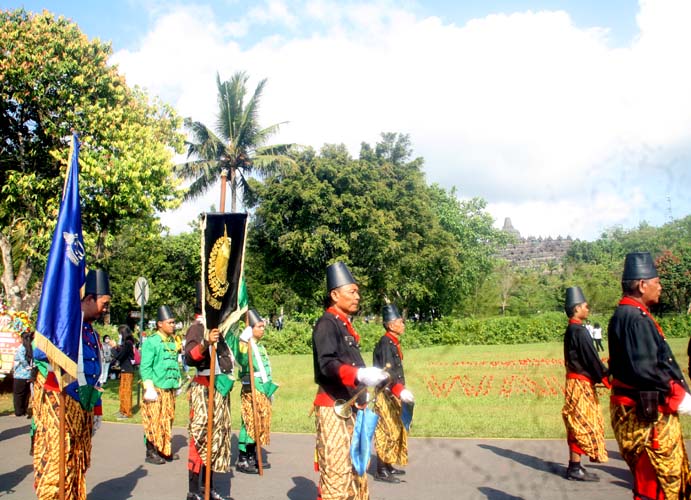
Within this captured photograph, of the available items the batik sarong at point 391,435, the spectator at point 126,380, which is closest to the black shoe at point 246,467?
the batik sarong at point 391,435

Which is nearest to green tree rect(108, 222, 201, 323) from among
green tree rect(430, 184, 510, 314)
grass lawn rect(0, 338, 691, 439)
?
green tree rect(430, 184, 510, 314)

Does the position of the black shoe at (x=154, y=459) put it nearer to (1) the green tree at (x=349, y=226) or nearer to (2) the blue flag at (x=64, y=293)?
(2) the blue flag at (x=64, y=293)

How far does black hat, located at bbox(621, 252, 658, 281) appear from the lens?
5.39 meters

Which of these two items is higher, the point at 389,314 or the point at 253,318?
the point at 389,314

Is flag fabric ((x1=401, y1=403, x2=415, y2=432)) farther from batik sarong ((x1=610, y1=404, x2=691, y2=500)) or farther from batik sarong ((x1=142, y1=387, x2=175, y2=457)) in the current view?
batik sarong ((x1=142, y1=387, x2=175, y2=457))

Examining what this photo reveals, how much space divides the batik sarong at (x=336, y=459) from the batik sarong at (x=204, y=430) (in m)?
2.01

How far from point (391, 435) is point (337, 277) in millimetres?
3277

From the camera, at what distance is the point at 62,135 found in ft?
53.0

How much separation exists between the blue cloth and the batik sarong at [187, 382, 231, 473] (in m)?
8.40

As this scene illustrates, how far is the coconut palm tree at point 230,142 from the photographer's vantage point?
34844 millimetres

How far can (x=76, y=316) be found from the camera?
535cm

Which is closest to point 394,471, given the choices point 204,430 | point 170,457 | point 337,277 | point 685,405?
point 204,430

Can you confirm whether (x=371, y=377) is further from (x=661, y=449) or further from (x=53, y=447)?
(x=53, y=447)

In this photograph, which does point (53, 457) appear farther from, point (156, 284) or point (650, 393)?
point (156, 284)
